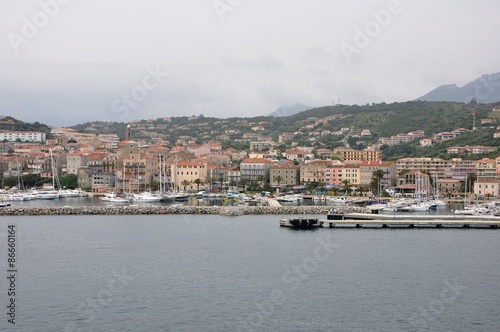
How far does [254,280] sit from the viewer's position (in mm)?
18359

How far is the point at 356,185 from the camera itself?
55.5 meters

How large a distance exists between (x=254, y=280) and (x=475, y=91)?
152974 millimetres

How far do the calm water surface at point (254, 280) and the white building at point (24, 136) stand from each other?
195 feet

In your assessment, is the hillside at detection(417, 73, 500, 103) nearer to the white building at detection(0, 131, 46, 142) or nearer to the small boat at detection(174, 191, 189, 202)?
the white building at detection(0, 131, 46, 142)

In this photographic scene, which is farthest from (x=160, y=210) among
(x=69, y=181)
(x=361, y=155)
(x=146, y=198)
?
(x=361, y=155)

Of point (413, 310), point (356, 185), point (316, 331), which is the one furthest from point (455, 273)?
point (356, 185)

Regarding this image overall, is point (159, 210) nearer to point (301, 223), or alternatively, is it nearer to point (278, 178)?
point (301, 223)

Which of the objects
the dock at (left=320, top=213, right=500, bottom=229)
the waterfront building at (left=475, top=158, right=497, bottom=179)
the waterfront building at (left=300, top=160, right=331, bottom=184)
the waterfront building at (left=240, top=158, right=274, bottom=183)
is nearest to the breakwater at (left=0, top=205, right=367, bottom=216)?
the dock at (left=320, top=213, right=500, bottom=229)

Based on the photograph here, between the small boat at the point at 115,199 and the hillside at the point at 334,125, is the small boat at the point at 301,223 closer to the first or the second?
the small boat at the point at 115,199

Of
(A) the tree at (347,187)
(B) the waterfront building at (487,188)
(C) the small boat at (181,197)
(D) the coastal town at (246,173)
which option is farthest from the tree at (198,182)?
(B) the waterfront building at (487,188)

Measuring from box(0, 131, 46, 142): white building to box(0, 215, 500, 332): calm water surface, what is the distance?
Result: 195 feet

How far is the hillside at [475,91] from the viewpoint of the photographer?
500 ft

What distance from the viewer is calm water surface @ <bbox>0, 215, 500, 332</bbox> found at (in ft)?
48.2

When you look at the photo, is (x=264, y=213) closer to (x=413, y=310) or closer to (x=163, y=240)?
(x=163, y=240)
